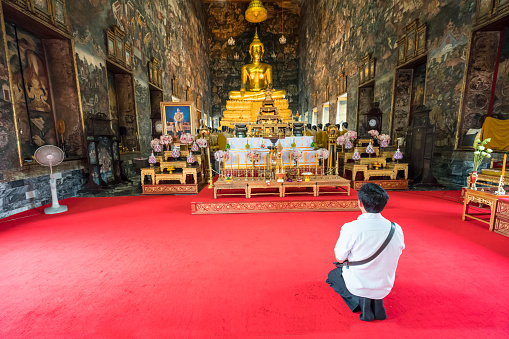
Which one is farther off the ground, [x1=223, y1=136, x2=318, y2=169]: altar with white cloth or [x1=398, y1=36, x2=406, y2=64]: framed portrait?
[x1=398, y1=36, x2=406, y2=64]: framed portrait

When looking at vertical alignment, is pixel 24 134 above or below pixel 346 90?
below

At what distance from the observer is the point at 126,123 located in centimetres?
909

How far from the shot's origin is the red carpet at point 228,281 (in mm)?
1615

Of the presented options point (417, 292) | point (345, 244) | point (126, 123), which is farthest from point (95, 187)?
point (417, 292)

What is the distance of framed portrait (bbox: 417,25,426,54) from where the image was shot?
7164mm

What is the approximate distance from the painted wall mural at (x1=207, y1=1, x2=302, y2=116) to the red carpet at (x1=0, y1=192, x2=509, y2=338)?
69.6 ft

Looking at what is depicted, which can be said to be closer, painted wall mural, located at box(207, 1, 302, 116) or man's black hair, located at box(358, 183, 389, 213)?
man's black hair, located at box(358, 183, 389, 213)

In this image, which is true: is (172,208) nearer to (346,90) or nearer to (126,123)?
(126,123)

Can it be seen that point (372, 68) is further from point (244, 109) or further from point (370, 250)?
point (370, 250)

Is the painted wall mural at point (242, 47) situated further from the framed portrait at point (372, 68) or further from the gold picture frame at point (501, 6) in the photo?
the gold picture frame at point (501, 6)

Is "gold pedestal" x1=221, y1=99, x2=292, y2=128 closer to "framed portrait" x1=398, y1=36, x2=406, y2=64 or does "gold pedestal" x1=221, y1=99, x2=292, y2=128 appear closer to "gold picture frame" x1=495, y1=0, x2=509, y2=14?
"framed portrait" x1=398, y1=36, x2=406, y2=64

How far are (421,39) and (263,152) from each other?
22.1ft

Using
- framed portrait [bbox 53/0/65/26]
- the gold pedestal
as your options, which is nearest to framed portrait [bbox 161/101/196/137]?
framed portrait [bbox 53/0/65/26]

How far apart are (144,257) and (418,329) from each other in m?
2.77
